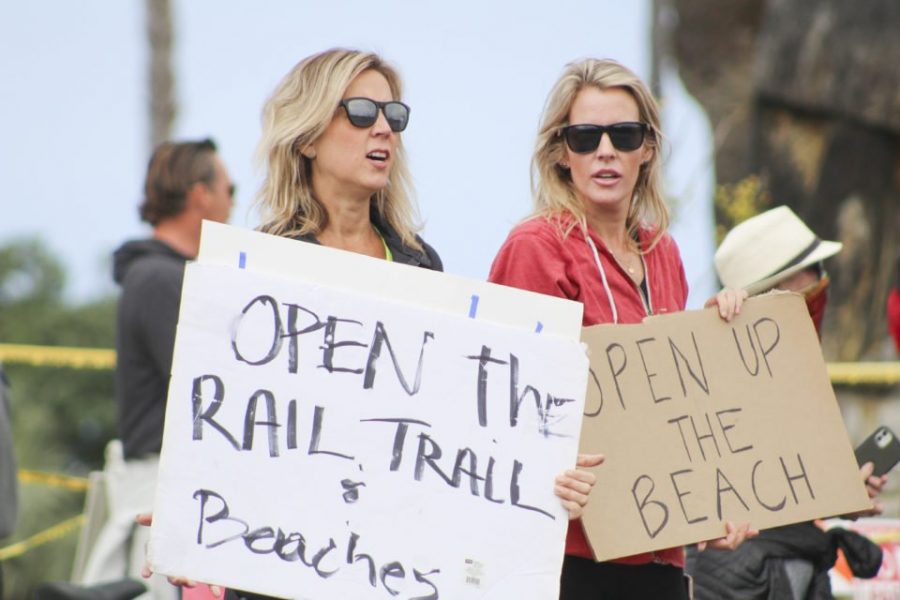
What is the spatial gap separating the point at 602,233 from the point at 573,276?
0.26 m

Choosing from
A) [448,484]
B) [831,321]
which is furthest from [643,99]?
[831,321]

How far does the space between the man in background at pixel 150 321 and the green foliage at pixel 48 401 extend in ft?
10.2

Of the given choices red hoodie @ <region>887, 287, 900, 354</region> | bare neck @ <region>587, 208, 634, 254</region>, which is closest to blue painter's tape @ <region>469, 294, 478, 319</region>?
bare neck @ <region>587, 208, 634, 254</region>

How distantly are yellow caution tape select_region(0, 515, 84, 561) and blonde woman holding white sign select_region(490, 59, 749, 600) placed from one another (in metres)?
5.23

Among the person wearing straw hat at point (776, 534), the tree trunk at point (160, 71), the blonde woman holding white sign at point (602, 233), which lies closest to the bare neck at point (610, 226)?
the blonde woman holding white sign at point (602, 233)

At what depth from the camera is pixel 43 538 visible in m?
9.16

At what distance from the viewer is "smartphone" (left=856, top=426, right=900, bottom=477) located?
15.7ft

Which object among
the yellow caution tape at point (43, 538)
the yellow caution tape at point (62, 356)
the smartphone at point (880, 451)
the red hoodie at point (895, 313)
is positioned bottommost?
the yellow caution tape at point (43, 538)

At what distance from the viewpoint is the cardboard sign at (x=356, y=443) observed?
12.0 feet

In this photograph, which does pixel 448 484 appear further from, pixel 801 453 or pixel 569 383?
pixel 801 453

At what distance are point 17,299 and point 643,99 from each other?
14.1 meters

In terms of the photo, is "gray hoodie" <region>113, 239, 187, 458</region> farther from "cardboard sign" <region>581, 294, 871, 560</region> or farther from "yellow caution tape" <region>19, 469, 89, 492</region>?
"yellow caution tape" <region>19, 469, 89, 492</region>

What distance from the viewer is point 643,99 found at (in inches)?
181

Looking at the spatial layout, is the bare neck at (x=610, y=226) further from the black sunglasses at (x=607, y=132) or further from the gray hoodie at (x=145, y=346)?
the gray hoodie at (x=145, y=346)
